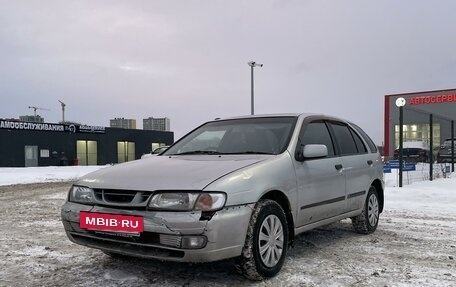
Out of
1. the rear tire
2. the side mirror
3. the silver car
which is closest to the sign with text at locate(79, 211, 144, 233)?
the silver car

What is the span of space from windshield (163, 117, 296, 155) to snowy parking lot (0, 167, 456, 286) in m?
1.21

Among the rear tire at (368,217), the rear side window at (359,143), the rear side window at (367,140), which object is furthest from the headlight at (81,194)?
the rear side window at (367,140)

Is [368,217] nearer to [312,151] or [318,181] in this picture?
[318,181]

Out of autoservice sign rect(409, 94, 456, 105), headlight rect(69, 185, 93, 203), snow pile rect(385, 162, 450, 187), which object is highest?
autoservice sign rect(409, 94, 456, 105)

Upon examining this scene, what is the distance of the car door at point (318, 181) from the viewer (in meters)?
4.78

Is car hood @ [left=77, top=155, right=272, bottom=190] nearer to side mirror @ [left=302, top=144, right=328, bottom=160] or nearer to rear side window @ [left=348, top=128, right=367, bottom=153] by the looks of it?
side mirror @ [left=302, top=144, right=328, bottom=160]

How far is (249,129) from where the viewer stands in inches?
210

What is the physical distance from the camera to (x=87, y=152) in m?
42.8

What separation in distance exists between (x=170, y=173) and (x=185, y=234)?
0.66 meters

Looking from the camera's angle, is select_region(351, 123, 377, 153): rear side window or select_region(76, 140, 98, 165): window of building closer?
select_region(351, 123, 377, 153): rear side window

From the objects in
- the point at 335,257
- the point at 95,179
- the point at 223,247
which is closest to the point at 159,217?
the point at 223,247

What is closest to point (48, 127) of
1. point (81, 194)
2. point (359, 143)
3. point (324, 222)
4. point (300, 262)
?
point (359, 143)

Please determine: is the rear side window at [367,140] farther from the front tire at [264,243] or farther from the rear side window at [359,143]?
the front tire at [264,243]

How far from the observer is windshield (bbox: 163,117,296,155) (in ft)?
16.2
